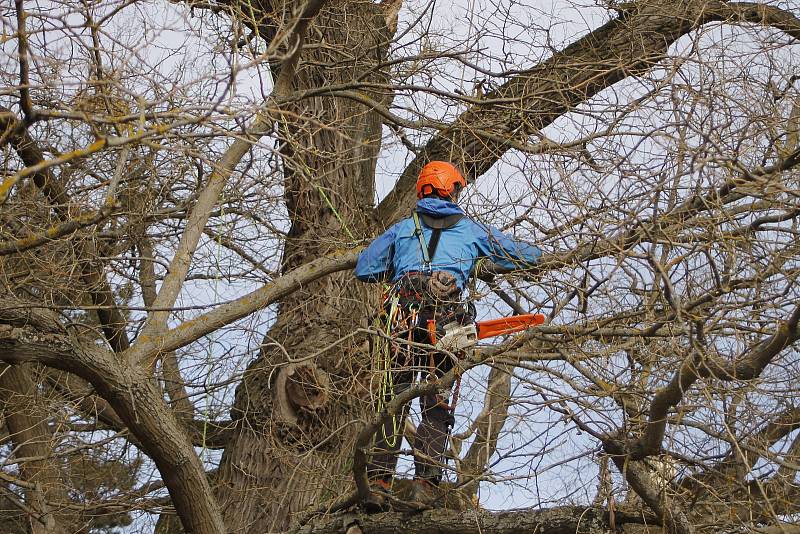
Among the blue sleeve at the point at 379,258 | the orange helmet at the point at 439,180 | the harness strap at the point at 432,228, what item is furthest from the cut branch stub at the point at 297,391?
the orange helmet at the point at 439,180

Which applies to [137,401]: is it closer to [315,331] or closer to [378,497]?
[378,497]

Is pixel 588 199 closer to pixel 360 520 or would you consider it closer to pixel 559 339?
pixel 559 339

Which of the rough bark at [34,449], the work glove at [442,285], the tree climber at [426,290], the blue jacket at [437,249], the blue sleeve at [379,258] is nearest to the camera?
the tree climber at [426,290]

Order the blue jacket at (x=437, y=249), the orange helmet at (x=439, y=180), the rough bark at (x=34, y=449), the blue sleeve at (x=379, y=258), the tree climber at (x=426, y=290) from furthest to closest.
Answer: the rough bark at (x=34, y=449), the blue sleeve at (x=379, y=258), the orange helmet at (x=439, y=180), the blue jacket at (x=437, y=249), the tree climber at (x=426, y=290)

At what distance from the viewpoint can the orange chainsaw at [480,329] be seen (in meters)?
5.99

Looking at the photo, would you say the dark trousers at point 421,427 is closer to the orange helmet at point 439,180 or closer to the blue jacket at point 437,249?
the blue jacket at point 437,249

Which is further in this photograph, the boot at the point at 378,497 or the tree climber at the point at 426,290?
the boot at the point at 378,497

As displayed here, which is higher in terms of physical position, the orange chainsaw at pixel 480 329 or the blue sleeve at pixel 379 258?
the blue sleeve at pixel 379 258

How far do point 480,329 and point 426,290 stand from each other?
0.40 metres

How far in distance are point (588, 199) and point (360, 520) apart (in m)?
2.38

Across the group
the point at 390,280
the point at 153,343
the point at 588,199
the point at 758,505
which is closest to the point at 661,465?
the point at 758,505

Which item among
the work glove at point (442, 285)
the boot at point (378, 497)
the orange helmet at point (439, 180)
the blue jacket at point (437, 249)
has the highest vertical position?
the orange helmet at point (439, 180)

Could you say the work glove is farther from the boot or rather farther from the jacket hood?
the boot

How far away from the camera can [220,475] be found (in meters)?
8.72
